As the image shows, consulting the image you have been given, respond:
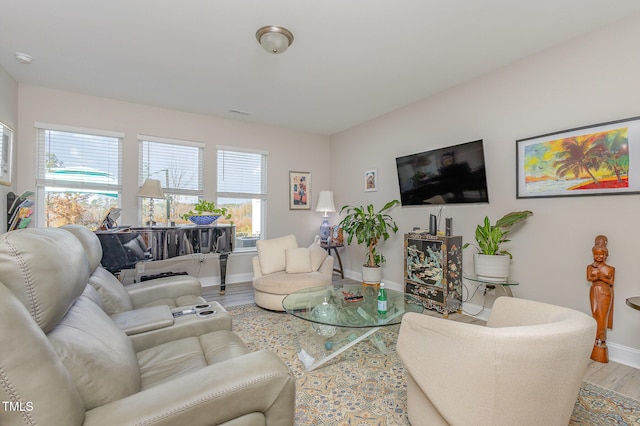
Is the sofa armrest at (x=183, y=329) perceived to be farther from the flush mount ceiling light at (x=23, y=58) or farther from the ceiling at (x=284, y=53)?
the flush mount ceiling light at (x=23, y=58)

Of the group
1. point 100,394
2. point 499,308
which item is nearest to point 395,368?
point 499,308

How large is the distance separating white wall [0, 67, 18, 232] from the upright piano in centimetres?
101

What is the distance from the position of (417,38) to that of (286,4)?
1144 mm

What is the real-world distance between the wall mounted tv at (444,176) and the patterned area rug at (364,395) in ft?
6.25

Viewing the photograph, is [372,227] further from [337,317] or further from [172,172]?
[172,172]

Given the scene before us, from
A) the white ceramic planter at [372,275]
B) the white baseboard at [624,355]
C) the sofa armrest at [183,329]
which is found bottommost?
the white baseboard at [624,355]

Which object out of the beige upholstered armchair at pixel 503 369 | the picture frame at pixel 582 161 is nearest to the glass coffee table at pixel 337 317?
the beige upholstered armchair at pixel 503 369

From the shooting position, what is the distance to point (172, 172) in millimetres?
4430

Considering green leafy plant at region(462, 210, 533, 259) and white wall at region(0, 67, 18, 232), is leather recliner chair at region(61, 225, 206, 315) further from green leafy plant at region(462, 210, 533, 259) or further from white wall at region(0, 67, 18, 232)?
green leafy plant at region(462, 210, 533, 259)

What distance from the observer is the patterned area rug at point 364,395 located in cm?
169

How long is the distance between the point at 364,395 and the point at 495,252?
196cm

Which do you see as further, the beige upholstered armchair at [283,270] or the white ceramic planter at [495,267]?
the beige upholstered armchair at [283,270]

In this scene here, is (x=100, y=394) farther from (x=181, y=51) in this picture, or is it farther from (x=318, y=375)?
(x=181, y=51)

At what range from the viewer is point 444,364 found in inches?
50.6
